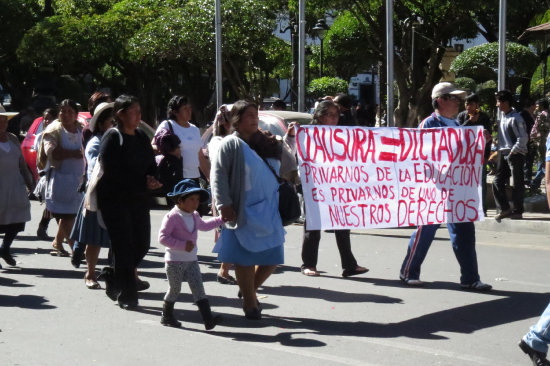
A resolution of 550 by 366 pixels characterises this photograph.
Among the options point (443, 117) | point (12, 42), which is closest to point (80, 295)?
point (443, 117)

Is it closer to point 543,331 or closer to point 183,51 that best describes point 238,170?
point 543,331

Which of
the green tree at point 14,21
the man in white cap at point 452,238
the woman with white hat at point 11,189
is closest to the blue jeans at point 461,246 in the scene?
the man in white cap at point 452,238

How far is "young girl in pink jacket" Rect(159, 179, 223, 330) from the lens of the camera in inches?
279

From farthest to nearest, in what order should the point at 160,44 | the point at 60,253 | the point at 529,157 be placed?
the point at 160,44, the point at 529,157, the point at 60,253

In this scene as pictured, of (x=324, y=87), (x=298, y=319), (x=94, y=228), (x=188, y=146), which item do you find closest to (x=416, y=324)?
(x=298, y=319)

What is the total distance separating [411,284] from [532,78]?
2362 cm

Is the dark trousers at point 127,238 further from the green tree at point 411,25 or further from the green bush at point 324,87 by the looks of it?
the green bush at point 324,87

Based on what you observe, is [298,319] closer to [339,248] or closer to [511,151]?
[339,248]

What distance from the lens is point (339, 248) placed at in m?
9.48

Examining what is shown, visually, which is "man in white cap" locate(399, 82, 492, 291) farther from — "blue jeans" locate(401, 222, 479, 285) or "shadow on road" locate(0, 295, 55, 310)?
"shadow on road" locate(0, 295, 55, 310)

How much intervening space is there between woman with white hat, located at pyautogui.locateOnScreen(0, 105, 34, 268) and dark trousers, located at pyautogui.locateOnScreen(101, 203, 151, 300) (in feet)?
8.21

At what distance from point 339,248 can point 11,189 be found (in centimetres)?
331

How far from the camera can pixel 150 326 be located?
7.25m

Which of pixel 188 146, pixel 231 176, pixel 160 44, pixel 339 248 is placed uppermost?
pixel 160 44
